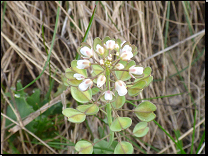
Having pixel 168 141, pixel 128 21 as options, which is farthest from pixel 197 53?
pixel 168 141

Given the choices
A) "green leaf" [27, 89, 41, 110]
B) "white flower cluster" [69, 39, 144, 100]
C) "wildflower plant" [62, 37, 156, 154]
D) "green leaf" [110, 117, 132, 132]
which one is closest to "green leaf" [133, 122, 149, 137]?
"wildflower plant" [62, 37, 156, 154]

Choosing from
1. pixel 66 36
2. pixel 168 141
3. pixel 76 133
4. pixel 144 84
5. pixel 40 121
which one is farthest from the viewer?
pixel 66 36

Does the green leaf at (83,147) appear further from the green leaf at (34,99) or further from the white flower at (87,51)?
the green leaf at (34,99)

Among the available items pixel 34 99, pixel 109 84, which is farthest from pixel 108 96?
pixel 34 99

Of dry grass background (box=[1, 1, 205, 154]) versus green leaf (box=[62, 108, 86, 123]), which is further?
dry grass background (box=[1, 1, 205, 154])

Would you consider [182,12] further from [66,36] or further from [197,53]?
[66,36]

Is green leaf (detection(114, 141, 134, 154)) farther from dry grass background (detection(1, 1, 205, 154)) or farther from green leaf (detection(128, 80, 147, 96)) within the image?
dry grass background (detection(1, 1, 205, 154))

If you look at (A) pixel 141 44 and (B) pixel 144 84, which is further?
(A) pixel 141 44

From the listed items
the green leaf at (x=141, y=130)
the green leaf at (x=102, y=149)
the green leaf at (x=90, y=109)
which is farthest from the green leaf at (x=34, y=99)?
the green leaf at (x=141, y=130)
